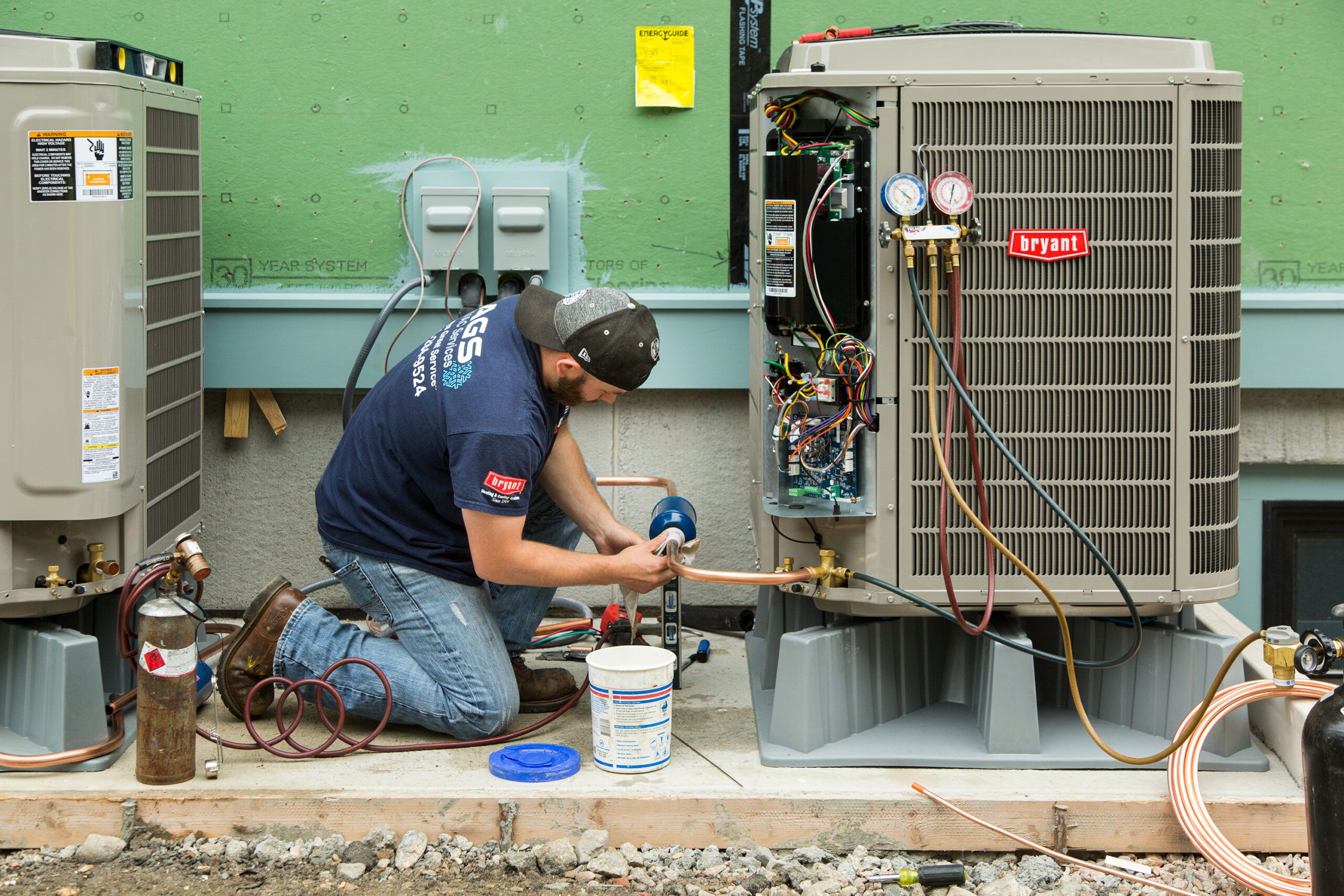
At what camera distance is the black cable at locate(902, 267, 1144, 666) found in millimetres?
2480

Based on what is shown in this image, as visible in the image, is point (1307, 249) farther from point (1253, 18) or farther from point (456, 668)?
point (456, 668)

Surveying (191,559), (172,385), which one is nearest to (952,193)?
(191,559)

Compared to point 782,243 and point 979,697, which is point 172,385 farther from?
point 979,697

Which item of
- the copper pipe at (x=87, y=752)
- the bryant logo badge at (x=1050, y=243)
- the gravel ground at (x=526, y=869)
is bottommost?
the gravel ground at (x=526, y=869)

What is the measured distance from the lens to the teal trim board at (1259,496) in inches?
140

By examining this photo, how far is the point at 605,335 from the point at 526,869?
3.43 ft

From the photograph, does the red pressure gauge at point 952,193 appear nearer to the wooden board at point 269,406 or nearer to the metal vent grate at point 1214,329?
the metal vent grate at point 1214,329

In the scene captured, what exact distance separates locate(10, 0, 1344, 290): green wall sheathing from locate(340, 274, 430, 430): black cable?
12 cm

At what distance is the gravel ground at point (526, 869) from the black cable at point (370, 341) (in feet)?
4.18

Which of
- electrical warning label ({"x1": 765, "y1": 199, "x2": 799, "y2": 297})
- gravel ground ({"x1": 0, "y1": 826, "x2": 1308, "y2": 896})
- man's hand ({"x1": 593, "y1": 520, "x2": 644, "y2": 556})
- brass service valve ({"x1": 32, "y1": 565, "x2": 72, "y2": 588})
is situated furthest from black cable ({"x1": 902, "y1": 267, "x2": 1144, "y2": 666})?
brass service valve ({"x1": 32, "y1": 565, "x2": 72, "y2": 588})

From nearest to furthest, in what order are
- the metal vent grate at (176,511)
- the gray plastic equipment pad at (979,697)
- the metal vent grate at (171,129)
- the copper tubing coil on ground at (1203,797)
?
the copper tubing coil on ground at (1203,797) → the gray plastic equipment pad at (979,697) → the metal vent grate at (171,129) → the metal vent grate at (176,511)

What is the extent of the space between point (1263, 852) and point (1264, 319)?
155 centimetres

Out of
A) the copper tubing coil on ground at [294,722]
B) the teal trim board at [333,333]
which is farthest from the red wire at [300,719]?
the teal trim board at [333,333]

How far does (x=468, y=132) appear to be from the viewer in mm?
3428
